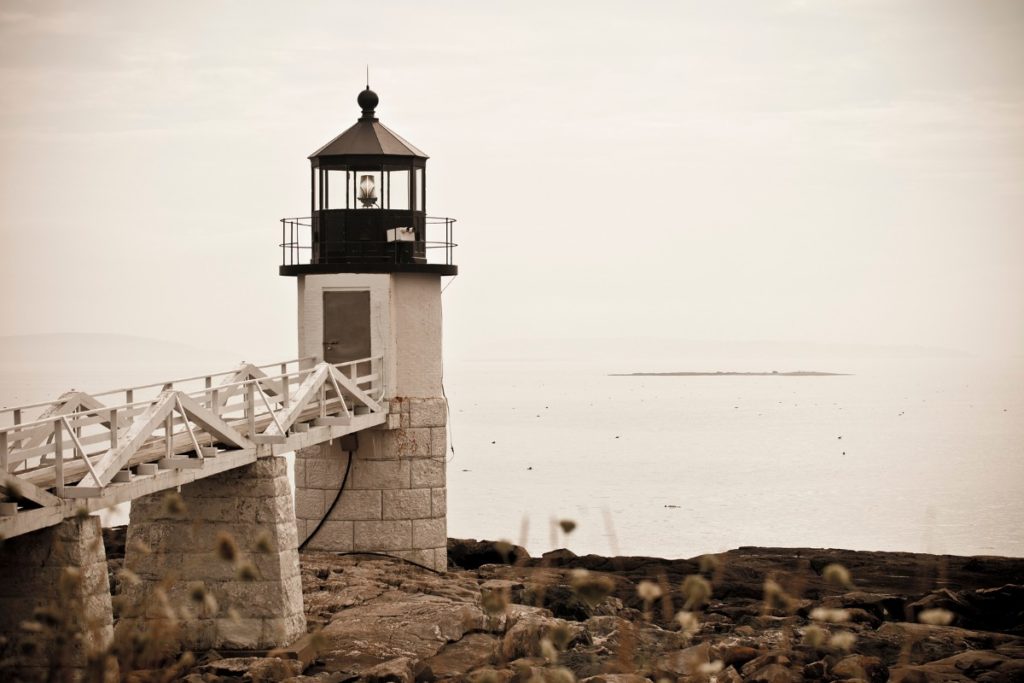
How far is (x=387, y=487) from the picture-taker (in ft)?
61.3

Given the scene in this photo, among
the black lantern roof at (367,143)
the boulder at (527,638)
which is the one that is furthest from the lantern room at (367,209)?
the boulder at (527,638)

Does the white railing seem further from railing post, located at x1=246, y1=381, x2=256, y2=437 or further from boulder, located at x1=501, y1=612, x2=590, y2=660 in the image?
boulder, located at x1=501, y1=612, x2=590, y2=660

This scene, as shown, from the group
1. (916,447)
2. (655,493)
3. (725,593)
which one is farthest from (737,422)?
(725,593)

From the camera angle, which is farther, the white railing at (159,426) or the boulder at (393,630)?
the boulder at (393,630)

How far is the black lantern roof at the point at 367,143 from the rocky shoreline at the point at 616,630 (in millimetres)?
5324

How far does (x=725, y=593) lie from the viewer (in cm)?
1941

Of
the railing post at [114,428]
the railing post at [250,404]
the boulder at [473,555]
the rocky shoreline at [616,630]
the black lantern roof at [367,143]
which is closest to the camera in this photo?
the railing post at [114,428]

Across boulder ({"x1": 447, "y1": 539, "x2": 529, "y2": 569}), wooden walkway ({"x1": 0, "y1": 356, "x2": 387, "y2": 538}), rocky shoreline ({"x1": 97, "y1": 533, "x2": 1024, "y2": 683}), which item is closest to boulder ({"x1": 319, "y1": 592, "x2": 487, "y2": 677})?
rocky shoreline ({"x1": 97, "y1": 533, "x2": 1024, "y2": 683})

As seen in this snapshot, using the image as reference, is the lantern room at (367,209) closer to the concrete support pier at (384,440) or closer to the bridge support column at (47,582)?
the concrete support pier at (384,440)

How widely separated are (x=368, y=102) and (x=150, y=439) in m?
6.98

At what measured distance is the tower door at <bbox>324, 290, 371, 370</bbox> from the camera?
18812 mm

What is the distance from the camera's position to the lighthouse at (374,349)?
1872 centimetres

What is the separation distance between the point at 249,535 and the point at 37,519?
145 inches

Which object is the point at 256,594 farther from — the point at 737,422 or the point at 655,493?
the point at 737,422
